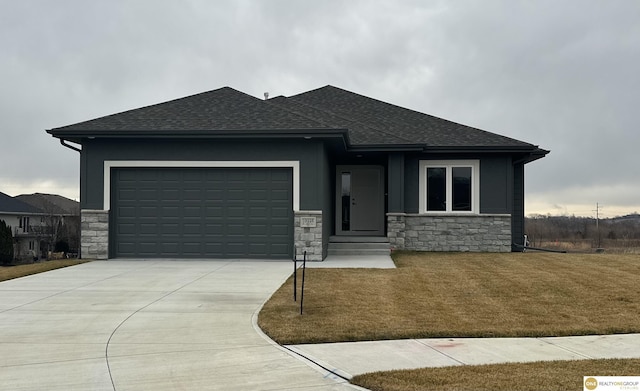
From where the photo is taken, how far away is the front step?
1548cm

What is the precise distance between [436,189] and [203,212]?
7771 millimetres

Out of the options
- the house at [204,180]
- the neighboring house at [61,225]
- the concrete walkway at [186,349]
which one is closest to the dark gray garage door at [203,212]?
the house at [204,180]

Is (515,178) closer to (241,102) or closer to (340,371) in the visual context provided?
(241,102)

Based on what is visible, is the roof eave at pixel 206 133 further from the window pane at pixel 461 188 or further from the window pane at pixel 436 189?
the window pane at pixel 461 188

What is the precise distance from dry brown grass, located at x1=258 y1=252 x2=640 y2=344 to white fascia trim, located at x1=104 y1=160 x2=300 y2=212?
3080 millimetres

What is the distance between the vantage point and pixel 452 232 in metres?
16.7

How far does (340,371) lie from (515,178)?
1596 cm

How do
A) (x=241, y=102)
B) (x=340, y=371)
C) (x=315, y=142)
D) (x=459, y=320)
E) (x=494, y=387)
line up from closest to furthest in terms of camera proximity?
(x=494, y=387) → (x=340, y=371) → (x=459, y=320) → (x=315, y=142) → (x=241, y=102)

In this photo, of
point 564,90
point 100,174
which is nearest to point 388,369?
point 100,174

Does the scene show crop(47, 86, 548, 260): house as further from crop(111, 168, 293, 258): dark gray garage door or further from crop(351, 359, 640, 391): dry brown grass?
crop(351, 359, 640, 391): dry brown grass

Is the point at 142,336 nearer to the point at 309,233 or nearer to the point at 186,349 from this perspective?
the point at 186,349

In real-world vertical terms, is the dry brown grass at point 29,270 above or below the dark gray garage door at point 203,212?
below

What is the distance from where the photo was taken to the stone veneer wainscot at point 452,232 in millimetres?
16516

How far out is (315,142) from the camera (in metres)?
13.6
